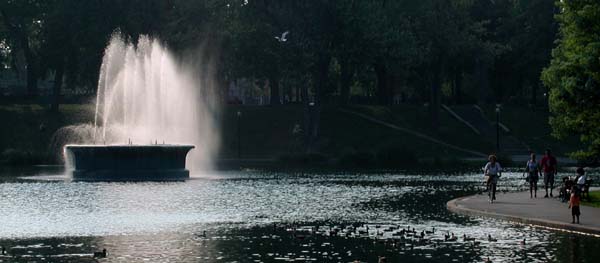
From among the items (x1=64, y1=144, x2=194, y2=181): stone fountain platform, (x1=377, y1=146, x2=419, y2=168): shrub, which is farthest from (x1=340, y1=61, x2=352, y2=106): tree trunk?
(x1=64, y1=144, x2=194, y2=181): stone fountain platform

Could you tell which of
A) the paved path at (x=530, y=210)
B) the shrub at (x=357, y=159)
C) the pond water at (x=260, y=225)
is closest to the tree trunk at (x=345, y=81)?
the shrub at (x=357, y=159)

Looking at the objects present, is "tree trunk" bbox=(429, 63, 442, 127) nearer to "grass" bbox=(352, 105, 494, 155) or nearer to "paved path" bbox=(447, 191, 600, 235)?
"grass" bbox=(352, 105, 494, 155)

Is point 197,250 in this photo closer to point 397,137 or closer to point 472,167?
point 472,167

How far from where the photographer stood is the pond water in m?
27.1

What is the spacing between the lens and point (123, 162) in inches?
2388

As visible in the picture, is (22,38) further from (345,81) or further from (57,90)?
(345,81)

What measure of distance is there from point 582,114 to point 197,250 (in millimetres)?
18892

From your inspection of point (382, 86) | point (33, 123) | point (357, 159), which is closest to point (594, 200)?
point (357, 159)

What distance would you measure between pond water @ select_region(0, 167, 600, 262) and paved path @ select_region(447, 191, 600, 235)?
598 millimetres

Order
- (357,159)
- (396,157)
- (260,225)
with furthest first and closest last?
(396,157) → (357,159) → (260,225)

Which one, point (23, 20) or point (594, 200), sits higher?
point (23, 20)

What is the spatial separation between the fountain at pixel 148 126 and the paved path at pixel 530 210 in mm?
21754

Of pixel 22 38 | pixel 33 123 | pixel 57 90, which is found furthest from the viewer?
pixel 22 38

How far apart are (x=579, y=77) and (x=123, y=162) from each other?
27827 mm
